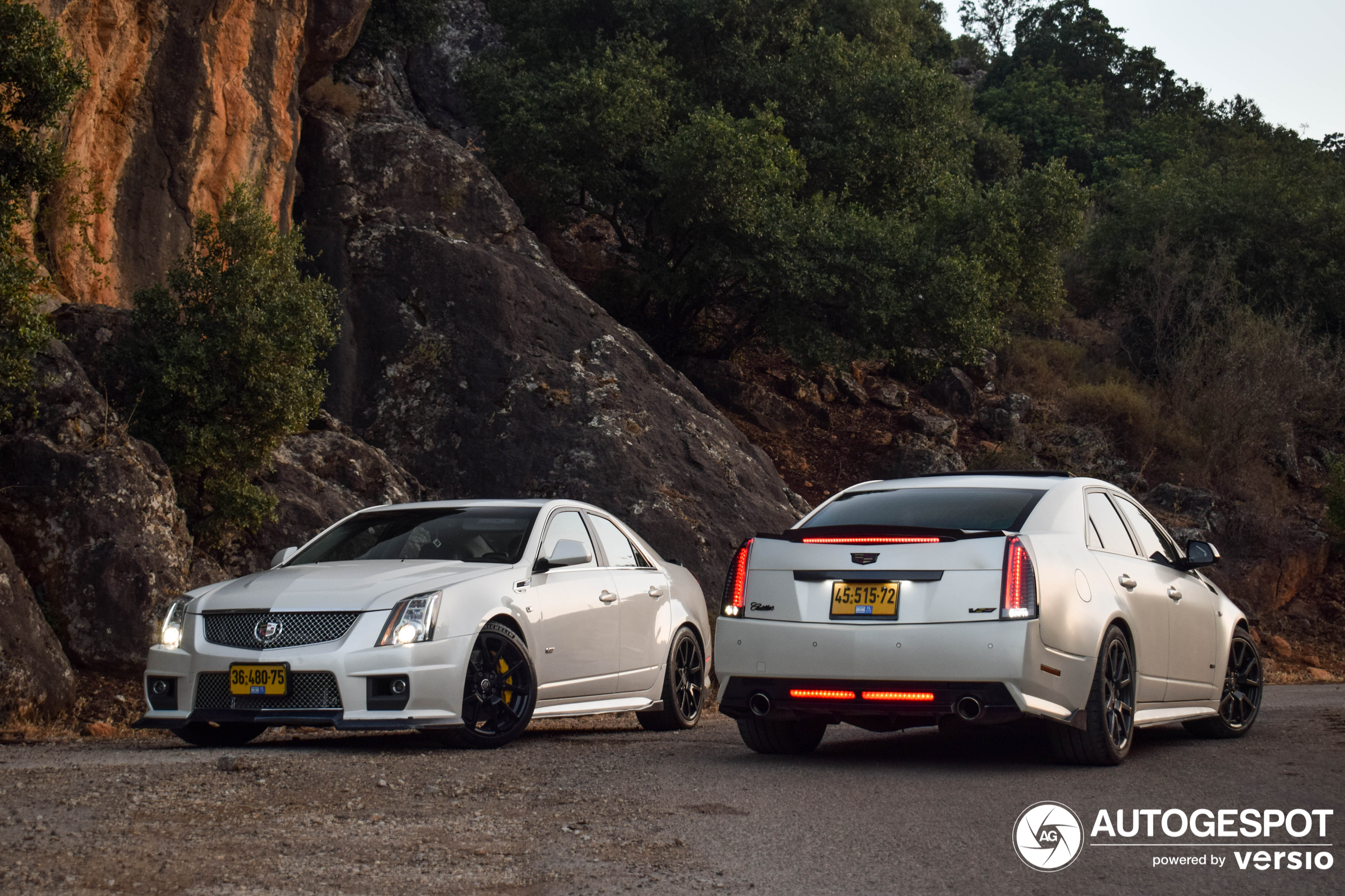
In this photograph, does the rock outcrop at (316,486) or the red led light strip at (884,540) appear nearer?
the red led light strip at (884,540)

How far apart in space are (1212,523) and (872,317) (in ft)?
26.4

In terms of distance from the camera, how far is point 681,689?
395 inches

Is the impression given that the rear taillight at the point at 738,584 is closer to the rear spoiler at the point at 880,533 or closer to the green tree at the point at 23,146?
the rear spoiler at the point at 880,533

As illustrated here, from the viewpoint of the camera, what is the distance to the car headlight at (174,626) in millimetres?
7945

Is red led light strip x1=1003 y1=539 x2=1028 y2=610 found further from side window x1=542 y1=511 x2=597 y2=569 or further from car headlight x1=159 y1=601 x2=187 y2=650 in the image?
car headlight x1=159 y1=601 x2=187 y2=650

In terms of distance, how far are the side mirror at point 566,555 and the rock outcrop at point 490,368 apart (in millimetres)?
8426

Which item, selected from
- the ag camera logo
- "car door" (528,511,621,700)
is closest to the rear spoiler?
the ag camera logo

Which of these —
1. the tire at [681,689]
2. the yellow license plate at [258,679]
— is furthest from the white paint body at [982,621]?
the yellow license plate at [258,679]

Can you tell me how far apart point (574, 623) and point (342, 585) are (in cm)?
167

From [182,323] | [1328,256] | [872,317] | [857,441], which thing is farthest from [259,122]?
[1328,256]

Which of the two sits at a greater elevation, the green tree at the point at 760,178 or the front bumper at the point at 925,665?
the green tree at the point at 760,178

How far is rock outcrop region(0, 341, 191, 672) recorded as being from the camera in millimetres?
10930

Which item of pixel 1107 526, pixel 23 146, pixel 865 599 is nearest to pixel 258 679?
pixel 865 599

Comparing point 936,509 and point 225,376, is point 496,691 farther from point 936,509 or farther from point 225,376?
point 225,376
